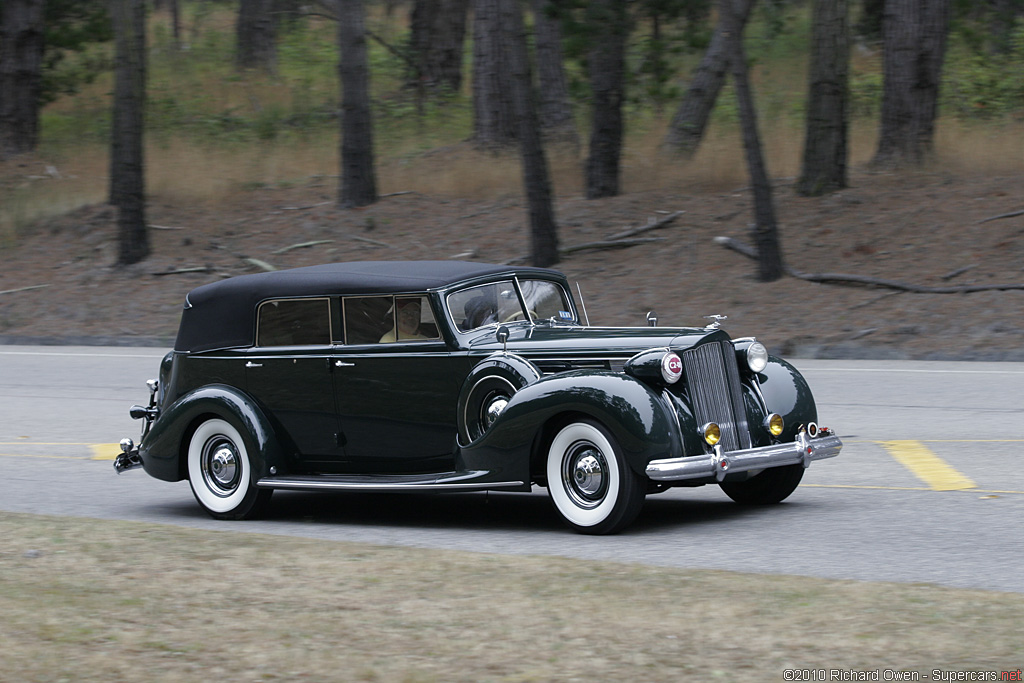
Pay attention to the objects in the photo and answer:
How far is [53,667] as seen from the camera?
470 centimetres

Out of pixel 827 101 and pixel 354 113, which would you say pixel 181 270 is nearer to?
pixel 354 113

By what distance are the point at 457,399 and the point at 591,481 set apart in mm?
1062

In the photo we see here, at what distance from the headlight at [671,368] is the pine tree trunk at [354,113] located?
18172 millimetres

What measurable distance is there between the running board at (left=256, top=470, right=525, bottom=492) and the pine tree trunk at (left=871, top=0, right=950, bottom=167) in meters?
16.5

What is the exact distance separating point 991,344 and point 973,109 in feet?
40.7

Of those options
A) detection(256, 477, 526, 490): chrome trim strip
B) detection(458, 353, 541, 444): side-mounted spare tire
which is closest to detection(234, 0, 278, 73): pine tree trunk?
detection(256, 477, 526, 490): chrome trim strip

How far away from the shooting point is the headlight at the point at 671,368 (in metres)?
7.26

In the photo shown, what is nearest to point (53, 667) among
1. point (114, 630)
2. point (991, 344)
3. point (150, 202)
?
point (114, 630)

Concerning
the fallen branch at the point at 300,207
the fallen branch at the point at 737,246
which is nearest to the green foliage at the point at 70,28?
the fallen branch at the point at 300,207

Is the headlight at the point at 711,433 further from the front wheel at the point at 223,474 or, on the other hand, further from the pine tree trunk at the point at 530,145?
the pine tree trunk at the point at 530,145

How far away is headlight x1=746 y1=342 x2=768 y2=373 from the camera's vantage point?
790 cm

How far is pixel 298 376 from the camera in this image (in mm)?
8438

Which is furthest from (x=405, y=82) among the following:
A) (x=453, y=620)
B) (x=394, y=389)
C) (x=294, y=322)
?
(x=453, y=620)

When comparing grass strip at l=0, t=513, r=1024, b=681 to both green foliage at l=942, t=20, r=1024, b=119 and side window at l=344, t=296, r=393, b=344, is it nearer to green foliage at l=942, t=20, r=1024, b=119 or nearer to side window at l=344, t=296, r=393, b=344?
side window at l=344, t=296, r=393, b=344
